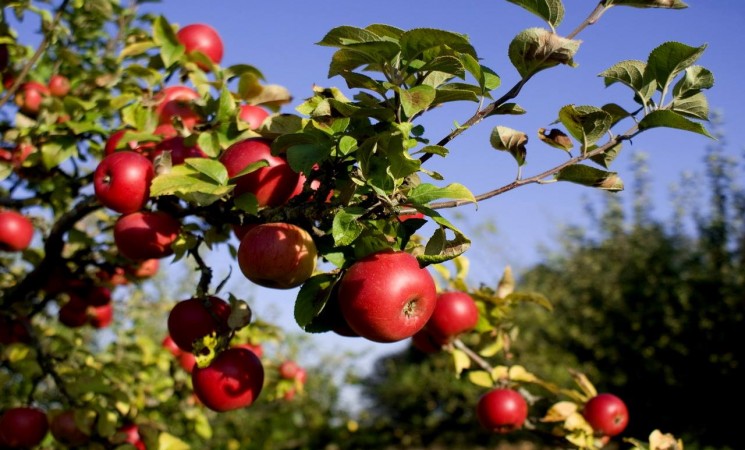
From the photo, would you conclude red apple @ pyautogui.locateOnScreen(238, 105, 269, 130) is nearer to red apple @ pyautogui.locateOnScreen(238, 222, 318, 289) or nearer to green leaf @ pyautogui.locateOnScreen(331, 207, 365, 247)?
red apple @ pyautogui.locateOnScreen(238, 222, 318, 289)

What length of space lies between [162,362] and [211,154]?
7.30ft

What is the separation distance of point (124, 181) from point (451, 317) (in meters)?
0.99

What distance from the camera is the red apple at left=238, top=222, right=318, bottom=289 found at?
1.26 metres

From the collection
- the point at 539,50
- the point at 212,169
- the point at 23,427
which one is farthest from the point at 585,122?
the point at 23,427

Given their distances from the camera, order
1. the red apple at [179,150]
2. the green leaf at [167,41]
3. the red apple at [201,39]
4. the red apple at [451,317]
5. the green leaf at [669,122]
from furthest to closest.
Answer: the red apple at [201,39] → the green leaf at [167,41] → the red apple at [451,317] → the red apple at [179,150] → the green leaf at [669,122]

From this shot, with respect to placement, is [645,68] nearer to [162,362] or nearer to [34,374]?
[34,374]

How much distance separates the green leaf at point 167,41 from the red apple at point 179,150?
53 centimetres

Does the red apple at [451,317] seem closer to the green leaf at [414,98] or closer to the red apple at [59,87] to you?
the green leaf at [414,98]

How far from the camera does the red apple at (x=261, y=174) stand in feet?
4.53

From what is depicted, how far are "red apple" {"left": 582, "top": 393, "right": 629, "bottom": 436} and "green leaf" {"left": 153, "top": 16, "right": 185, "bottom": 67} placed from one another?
177 centimetres

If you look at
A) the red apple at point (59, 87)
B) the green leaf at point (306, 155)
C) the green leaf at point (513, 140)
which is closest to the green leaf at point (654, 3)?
the green leaf at point (513, 140)

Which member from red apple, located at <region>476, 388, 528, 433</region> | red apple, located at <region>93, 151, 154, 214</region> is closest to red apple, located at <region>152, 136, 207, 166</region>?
red apple, located at <region>93, 151, 154, 214</region>

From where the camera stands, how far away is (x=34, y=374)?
91.0 inches

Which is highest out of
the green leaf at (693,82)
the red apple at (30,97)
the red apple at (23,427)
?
the green leaf at (693,82)
